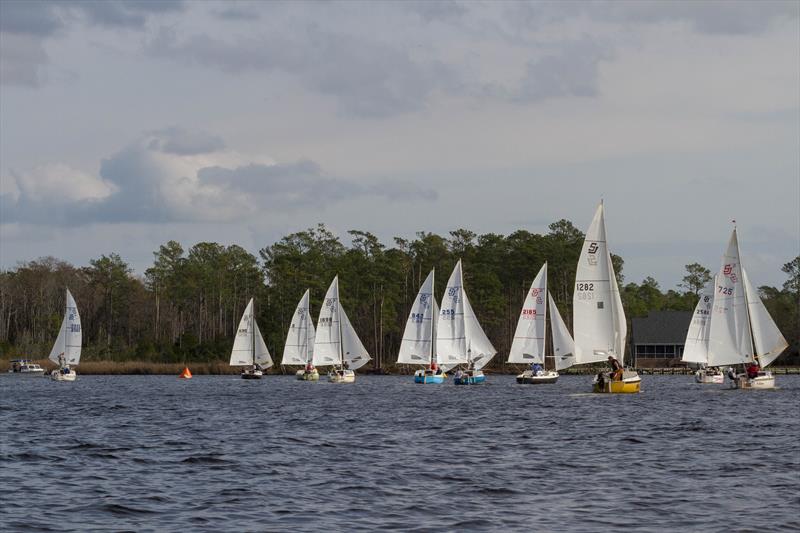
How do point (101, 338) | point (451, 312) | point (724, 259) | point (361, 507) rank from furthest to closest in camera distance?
point (101, 338)
point (451, 312)
point (724, 259)
point (361, 507)

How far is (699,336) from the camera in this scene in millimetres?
97312

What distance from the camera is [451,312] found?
89812mm

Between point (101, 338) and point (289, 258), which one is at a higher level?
point (289, 258)

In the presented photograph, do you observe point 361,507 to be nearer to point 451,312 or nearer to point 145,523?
point 145,523

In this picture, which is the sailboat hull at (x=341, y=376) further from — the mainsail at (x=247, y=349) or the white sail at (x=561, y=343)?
the mainsail at (x=247, y=349)

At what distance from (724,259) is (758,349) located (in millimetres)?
5655

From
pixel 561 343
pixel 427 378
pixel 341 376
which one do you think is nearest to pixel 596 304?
pixel 561 343

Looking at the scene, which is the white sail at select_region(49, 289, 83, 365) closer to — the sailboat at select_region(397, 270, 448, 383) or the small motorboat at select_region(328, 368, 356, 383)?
the small motorboat at select_region(328, 368, 356, 383)

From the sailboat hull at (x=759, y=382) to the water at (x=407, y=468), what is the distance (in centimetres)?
1182

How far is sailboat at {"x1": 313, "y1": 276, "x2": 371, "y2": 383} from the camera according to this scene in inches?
3829

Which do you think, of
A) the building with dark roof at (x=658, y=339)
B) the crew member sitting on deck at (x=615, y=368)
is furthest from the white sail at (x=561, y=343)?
the building with dark roof at (x=658, y=339)

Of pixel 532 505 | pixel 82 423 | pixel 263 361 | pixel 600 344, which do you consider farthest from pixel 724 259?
pixel 263 361

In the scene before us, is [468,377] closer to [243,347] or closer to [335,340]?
[335,340]

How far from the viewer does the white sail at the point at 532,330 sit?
281 ft
